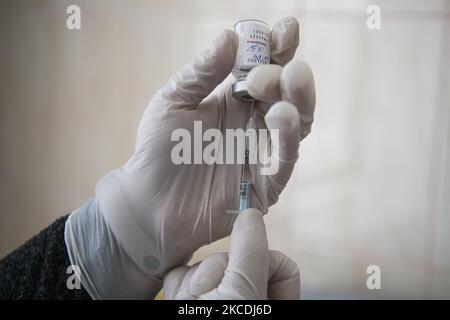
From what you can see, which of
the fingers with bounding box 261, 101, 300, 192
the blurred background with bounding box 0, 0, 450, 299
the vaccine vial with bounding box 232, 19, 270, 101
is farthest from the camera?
the blurred background with bounding box 0, 0, 450, 299

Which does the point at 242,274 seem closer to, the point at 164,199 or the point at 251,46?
the point at 164,199

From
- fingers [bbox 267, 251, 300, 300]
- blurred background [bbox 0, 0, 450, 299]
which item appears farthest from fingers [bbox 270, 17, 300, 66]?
blurred background [bbox 0, 0, 450, 299]

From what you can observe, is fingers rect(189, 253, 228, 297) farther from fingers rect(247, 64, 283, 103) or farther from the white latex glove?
fingers rect(247, 64, 283, 103)

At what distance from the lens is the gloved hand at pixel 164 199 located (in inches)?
27.6

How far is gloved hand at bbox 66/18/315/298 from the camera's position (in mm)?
702

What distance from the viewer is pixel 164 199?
71 cm

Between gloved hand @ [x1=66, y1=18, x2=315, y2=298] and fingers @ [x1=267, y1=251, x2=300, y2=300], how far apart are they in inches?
6.0

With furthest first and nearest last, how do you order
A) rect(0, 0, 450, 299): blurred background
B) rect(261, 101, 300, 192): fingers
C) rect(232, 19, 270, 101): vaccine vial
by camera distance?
rect(0, 0, 450, 299): blurred background < rect(232, 19, 270, 101): vaccine vial < rect(261, 101, 300, 192): fingers

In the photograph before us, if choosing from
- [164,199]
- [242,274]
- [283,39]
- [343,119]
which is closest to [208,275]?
[242,274]

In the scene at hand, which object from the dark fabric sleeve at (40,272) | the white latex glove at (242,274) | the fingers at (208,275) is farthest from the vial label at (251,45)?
the dark fabric sleeve at (40,272)

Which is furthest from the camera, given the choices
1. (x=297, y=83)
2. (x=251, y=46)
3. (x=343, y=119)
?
(x=343, y=119)

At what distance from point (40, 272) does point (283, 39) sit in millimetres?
811

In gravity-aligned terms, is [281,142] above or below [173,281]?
above

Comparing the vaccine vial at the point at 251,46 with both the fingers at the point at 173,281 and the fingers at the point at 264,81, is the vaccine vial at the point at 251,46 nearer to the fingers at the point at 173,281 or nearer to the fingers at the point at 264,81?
the fingers at the point at 264,81
